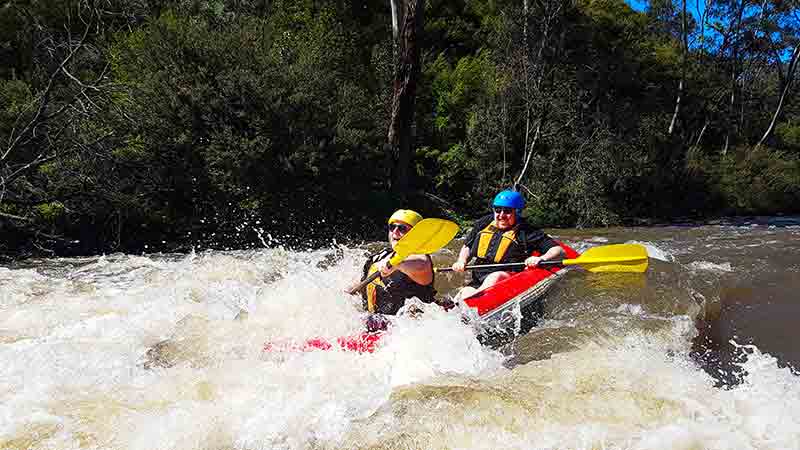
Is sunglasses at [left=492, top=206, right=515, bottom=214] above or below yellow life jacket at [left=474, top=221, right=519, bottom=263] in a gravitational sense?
above

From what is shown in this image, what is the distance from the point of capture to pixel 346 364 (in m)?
3.71

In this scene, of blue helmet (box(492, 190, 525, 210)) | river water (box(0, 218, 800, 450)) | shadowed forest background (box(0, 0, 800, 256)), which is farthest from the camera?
shadowed forest background (box(0, 0, 800, 256))

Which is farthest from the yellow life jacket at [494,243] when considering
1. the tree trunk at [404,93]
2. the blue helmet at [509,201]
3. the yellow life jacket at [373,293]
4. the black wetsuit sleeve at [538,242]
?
the tree trunk at [404,93]

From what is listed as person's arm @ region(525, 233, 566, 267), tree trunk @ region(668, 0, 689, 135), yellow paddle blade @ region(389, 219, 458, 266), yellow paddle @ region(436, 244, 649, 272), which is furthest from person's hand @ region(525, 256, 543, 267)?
tree trunk @ region(668, 0, 689, 135)

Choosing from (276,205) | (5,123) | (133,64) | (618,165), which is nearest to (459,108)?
(618,165)

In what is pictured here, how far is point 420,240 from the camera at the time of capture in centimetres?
429

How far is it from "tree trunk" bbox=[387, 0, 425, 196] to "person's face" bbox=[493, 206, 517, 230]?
851 cm

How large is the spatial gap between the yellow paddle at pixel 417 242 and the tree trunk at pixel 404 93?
930 cm

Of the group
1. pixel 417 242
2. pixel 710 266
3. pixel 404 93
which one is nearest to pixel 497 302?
pixel 417 242

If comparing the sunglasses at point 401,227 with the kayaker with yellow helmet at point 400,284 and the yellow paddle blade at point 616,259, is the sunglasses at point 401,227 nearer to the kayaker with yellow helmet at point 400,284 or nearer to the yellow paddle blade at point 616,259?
the kayaker with yellow helmet at point 400,284

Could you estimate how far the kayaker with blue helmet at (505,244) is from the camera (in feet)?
17.1

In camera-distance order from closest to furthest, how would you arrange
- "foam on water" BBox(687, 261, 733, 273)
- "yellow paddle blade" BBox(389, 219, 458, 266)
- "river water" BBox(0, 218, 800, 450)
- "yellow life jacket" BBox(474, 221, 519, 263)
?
"river water" BBox(0, 218, 800, 450), "yellow paddle blade" BBox(389, 219, 458, 266), "yellow life jacket" BBox(474, 221, 519, 263), "foam on water" BBox(687, 261, 733, 273)

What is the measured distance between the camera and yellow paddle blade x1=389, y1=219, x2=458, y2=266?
13.8 ft

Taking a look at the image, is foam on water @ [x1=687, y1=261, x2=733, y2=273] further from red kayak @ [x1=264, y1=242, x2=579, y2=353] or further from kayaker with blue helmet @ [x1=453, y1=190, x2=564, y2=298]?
kayaker with blue helmet @ [x1=453, y1=190, x2=564, y2=298]
